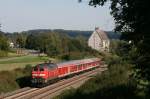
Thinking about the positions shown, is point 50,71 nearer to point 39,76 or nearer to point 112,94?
point 39,76

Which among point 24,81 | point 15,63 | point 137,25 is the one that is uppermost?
point 137,25

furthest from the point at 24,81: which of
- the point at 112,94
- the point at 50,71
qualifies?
the point at 112,94

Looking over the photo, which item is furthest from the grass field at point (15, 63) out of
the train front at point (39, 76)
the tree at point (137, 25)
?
the tree at point (137, 25)

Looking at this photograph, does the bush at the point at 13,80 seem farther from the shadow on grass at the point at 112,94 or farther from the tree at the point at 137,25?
the tree at the point at 137,25

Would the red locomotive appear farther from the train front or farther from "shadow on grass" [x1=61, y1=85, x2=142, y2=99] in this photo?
"shadow on grass" [x1=61, y1=85, x2=142, y2=99]

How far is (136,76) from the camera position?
1817 cm

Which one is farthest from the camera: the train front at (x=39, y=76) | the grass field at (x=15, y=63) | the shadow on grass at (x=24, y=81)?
the grass field at (x=15, y=63)

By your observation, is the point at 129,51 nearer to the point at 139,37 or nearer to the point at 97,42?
the point at 139,37

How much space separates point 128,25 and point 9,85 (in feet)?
92.0

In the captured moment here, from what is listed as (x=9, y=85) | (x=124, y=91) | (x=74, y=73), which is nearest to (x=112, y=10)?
(x=124, y=91)

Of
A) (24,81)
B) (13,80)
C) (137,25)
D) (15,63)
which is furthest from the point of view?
(15,63)

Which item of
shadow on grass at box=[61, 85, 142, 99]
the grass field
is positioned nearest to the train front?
shadow on grass at box=[61, 85, 142, 99]

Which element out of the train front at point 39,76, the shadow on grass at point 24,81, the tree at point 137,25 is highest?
the tree at point 137,25

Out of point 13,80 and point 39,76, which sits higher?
point 39,76
